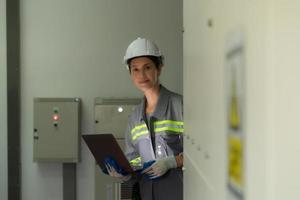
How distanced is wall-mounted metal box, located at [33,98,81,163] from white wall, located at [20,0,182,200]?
0.14 meters

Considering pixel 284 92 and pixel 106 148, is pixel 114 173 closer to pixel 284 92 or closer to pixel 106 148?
pixel 106 148

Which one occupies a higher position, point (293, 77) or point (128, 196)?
point (293, 77)

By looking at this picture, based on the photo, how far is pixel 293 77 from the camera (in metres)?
0.49

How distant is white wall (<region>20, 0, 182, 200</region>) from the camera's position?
3119 millimetres

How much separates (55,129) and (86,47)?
0.66m

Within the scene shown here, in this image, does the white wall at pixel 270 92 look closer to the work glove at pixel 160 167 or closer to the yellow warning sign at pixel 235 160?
the yellow warning sign at pixel 235 160

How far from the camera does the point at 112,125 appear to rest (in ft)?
9.66

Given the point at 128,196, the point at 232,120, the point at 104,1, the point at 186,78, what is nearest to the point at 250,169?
the point at 232,120

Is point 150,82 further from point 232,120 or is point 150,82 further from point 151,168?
point 232,120

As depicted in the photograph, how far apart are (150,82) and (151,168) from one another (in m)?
0.46

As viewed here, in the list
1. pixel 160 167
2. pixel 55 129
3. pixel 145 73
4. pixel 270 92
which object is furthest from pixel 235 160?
pixel 55 129

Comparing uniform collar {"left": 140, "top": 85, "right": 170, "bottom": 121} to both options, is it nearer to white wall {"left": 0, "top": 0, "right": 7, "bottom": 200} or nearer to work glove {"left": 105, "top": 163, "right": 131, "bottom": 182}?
work glove {"left": 105, "top": 163, "right": 131, "bottom": 182}

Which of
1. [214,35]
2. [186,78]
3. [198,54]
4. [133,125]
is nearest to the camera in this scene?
[214,35]

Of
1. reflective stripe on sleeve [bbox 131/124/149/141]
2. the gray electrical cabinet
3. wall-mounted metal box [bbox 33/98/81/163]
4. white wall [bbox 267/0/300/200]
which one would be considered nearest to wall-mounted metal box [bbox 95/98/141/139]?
the gray electrical cabinet
